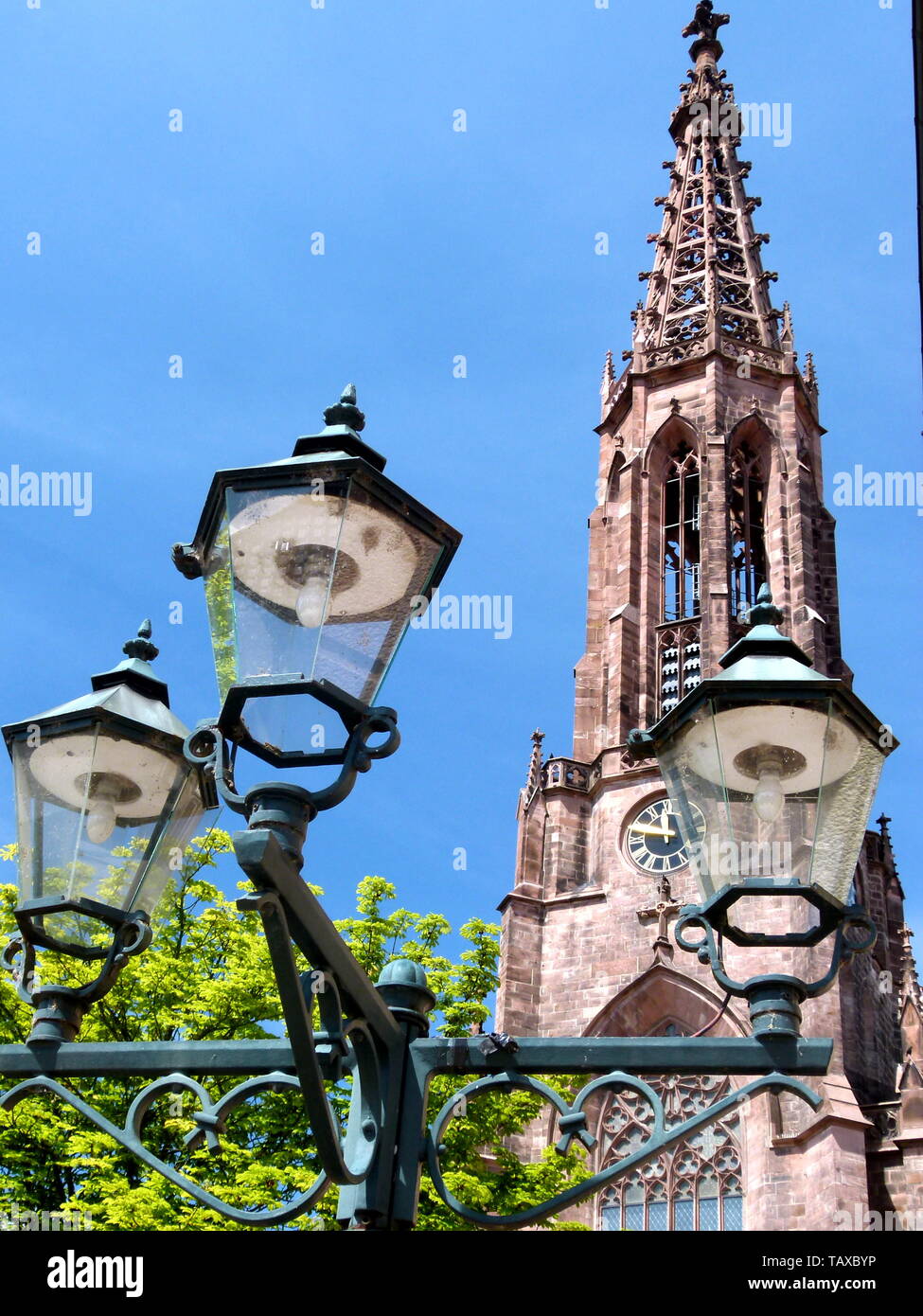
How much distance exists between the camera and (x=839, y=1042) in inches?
1192

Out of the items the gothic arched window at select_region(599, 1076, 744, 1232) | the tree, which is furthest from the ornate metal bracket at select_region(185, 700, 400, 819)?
the gothic arched window at select_region(599, 1076, 744, 1232)

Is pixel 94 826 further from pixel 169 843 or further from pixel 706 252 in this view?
pixel 706 252

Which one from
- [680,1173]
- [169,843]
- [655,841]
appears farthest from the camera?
[655,841]

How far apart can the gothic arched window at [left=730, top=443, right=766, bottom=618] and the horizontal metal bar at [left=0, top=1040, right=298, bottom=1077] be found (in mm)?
34792

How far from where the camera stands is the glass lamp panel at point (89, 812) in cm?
584

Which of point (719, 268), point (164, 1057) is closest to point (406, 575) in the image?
point (164, 1057)

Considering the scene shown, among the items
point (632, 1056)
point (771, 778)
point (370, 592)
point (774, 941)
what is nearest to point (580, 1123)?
point (632, 1056)

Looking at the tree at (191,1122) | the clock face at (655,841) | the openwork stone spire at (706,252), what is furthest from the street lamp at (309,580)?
the openwork stone spire at (706,252)

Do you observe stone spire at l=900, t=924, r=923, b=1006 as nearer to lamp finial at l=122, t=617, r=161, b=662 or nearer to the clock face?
the clock face

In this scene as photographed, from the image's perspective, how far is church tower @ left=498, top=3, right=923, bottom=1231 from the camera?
29.6 metres

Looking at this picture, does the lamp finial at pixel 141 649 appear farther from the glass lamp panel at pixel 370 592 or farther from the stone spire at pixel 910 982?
the stone spire at pixel 910 982

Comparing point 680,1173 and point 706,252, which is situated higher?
point 706,252

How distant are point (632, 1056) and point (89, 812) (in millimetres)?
2039

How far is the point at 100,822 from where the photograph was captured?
19.5 feet
